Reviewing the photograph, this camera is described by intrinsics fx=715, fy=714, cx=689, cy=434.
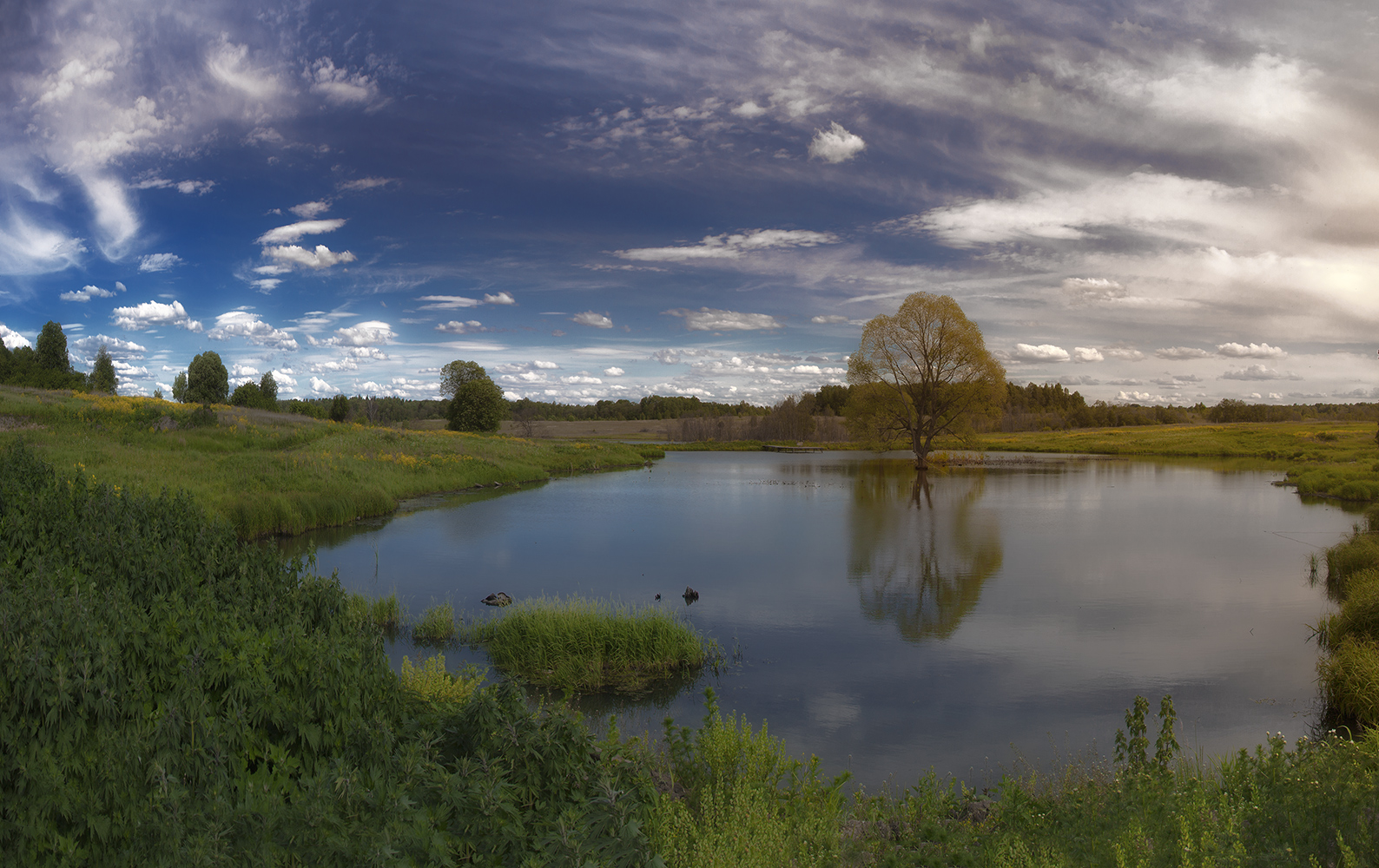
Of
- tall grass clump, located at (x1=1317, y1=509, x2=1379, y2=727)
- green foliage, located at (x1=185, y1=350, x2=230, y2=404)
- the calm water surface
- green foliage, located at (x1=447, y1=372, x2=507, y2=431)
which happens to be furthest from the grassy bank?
green foliage, located at (x1=185, y1=350, x2=230, y2=404)

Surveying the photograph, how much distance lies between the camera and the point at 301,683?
4094 millimetres

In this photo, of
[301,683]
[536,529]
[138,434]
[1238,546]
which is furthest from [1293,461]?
[138,434]

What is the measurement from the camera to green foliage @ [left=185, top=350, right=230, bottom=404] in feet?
250

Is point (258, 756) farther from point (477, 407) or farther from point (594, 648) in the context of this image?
point (477, 407)

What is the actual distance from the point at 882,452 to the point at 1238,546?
50.7 metres

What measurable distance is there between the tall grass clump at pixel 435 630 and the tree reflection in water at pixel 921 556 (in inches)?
261

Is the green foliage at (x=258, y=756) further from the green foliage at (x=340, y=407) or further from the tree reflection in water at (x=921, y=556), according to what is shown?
the green foliage at (x=340, y=407)

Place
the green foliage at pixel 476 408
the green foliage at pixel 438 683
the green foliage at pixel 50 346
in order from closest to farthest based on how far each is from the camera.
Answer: the green foliage at pixel 438 683, the green foliage at pixel 50 346, the green foliage at pixel 476 408

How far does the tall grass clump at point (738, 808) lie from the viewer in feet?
13.4

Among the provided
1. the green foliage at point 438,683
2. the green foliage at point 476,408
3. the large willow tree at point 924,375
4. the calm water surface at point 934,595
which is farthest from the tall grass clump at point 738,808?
the green foliage at point 476,408

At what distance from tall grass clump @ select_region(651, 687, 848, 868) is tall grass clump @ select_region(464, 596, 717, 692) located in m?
2.81

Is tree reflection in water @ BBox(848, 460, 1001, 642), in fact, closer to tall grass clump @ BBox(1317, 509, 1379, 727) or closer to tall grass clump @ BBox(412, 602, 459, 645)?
tall grass clump @ BBox(1317, 509, 1379, 727)

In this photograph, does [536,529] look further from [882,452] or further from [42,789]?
[882,452]

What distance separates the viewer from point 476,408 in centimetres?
6519
